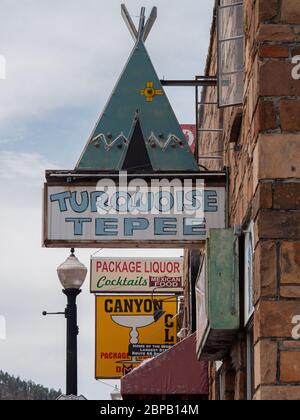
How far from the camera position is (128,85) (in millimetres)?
15648

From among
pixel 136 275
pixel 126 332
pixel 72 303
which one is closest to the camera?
pixel 72 303

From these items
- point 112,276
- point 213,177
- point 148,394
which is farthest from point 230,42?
point 112,276

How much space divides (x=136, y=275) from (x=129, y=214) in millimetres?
16652

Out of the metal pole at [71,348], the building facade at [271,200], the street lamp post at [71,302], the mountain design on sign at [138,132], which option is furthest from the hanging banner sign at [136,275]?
the building facade at [271,200]

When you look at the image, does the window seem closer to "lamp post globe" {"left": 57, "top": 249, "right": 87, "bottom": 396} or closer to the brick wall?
the brick wall

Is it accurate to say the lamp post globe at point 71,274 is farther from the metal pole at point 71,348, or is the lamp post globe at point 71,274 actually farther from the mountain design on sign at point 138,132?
the mountain design on sign at point 138,132

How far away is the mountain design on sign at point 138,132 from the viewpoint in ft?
49.5

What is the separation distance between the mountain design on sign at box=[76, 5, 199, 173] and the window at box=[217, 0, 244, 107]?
5.23ft

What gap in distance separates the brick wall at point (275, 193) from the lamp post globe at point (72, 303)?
3.93m

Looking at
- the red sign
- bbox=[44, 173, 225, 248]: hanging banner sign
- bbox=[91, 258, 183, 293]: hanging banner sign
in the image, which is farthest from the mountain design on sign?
bbox=[91, 258, 183, 293]: hanging banner sign

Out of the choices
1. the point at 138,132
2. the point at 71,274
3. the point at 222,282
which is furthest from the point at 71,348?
the point at 222,282

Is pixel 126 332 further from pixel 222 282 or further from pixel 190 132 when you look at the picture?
pixel 222 282

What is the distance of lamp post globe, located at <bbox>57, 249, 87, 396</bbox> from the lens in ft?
48.7

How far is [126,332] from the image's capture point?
29125 millimetres
